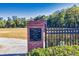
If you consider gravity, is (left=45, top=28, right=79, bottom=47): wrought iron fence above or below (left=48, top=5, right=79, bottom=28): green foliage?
below

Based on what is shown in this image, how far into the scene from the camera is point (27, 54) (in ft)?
14.2

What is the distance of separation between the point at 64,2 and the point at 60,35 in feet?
1.16

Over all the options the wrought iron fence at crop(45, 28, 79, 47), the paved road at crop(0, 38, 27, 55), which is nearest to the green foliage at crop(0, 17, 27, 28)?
the paved road at crop(0, 38, 27, 55)

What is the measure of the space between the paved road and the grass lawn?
0.04 m

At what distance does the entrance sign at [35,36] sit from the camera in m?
4.32

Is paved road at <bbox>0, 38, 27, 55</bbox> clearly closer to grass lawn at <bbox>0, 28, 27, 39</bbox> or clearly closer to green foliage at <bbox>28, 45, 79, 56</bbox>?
grass lawn at <bbox>0, 28, 27, 39</bbox>

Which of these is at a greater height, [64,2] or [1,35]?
[64,2]

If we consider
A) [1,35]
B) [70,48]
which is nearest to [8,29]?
[1,35]

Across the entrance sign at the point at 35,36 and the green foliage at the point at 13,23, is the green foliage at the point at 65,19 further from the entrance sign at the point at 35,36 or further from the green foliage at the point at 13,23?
the green foliage at the point at 13,23

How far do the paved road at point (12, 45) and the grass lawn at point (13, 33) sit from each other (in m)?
0.04

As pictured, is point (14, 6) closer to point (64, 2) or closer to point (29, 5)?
point (29, 5)

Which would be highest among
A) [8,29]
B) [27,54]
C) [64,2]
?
[64,2]

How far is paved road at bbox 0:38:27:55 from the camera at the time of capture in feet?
14.1

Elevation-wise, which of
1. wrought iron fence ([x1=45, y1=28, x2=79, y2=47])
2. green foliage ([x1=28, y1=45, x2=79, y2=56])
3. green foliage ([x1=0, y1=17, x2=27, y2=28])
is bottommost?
green foliage ([x1=28, y1=45, x2=79, y2=56])
